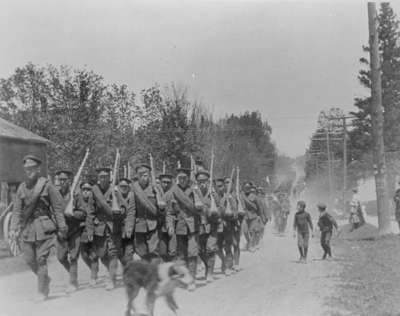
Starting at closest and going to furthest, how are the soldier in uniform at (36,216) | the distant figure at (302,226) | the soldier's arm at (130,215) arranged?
the soldier in uniform at (36,216)
the soldier's arm at (130,215)
the distant figure at (302,226)

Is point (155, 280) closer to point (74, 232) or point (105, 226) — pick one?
point (105, 226)

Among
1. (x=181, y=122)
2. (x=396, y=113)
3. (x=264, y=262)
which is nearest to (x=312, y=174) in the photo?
(x=396, y=113)

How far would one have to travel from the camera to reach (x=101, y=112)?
2431 cm

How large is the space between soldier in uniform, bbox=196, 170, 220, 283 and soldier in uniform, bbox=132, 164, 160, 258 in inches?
43.0

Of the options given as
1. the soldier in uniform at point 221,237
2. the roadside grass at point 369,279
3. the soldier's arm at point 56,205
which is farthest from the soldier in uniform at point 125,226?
the roadside grass at point 369,279

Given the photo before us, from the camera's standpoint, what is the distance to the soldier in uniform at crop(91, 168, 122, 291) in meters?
10.1

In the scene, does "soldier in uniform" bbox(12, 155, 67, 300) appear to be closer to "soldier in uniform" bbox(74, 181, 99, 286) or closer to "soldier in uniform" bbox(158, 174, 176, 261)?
"soldier in uniform" bbox(74, 181, 99, 286)

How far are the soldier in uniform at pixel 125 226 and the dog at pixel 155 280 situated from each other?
2.29 meters

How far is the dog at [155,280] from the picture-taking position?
6.77m

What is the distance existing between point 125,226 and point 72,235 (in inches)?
50.0

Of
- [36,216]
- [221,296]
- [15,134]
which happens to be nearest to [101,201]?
[36,216]

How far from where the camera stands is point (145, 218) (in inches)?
376

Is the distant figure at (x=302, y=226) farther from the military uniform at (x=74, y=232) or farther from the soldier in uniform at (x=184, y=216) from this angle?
the military uniform at (x=74, y=232)

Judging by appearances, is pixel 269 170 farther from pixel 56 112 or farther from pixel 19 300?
pixel 19 300
